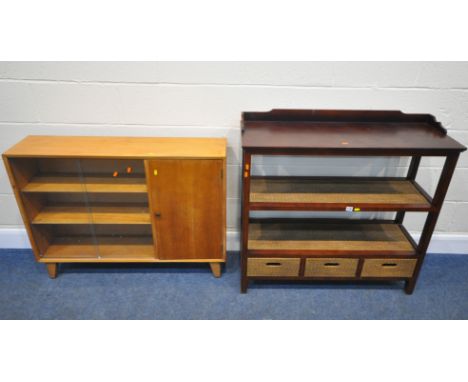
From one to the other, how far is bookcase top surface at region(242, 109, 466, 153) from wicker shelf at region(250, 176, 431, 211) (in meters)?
0.37

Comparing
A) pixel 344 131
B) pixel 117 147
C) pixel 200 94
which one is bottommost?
pixel 117 147

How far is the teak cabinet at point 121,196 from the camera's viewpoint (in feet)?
7.34

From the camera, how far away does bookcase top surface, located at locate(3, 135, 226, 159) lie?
7.20 ft

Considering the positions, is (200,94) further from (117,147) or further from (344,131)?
(344,131)

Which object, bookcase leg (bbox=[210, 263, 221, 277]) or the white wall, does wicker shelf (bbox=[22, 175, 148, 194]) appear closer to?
the white wall

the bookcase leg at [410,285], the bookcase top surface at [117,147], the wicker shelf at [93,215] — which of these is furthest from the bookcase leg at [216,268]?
the bookcase leg at [410,285]

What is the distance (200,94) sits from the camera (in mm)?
2369

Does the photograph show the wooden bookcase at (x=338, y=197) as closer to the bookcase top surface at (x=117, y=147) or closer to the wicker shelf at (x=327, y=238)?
the wicker shelf at (x=327, y=238)

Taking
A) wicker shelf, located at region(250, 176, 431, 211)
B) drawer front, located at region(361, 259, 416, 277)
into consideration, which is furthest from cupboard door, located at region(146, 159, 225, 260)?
drawer front, located at region(361, 259, 416, 277)

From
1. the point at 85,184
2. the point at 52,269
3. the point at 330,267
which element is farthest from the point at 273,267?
the point at 52,269

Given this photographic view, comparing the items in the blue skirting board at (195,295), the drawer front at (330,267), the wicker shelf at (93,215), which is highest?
the wicker shelf at (93,215)

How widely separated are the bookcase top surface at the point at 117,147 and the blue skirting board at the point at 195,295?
3.12ft

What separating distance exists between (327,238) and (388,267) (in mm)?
429

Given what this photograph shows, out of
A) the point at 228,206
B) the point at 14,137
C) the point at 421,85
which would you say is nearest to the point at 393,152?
the point at 421,85
